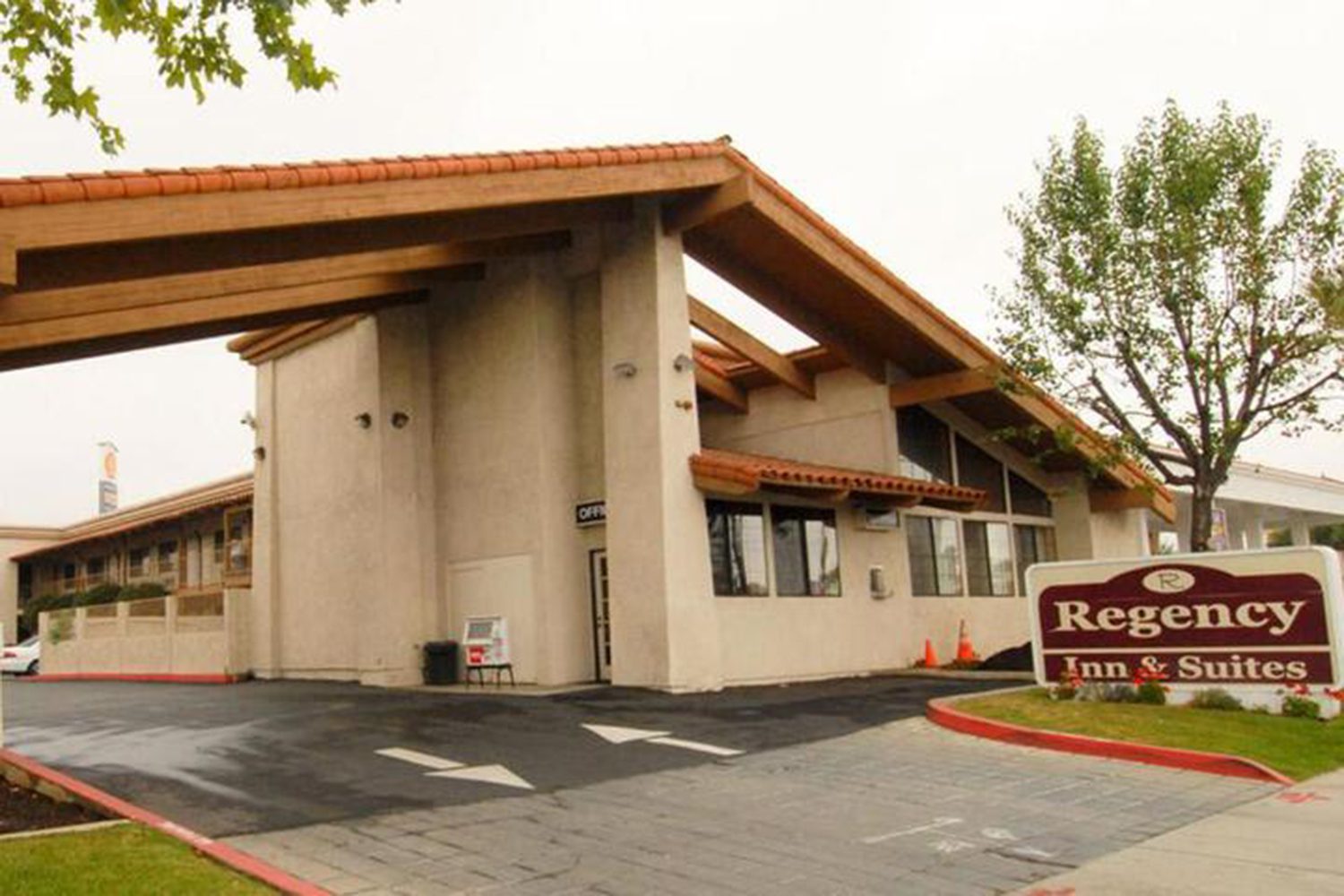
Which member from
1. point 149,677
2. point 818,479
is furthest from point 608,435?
point 149,677

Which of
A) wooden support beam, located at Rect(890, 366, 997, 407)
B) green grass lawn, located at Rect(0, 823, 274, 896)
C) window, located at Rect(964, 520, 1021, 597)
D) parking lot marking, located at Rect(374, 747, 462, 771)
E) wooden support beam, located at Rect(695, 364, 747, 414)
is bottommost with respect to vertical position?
parking lot marking, located at Rect(374, 747, 462, 771)

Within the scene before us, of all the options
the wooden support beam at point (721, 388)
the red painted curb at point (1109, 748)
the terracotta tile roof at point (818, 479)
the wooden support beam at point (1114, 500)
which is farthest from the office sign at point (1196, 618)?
the wooden support beam at point (1114, 500)

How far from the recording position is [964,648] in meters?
21.0

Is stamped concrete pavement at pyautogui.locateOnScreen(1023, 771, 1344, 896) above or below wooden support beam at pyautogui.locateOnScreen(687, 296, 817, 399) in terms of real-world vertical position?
below

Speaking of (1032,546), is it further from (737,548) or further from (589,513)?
(589,513)

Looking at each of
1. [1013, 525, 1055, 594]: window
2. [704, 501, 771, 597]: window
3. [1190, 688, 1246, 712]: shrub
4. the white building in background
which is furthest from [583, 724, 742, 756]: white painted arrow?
the white building in background

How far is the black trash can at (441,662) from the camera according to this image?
1850 centimetres

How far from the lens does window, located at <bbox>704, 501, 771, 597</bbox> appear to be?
55.7 ft

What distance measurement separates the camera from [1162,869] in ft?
21.7

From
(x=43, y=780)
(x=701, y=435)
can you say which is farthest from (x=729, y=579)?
(x=43, y=780)

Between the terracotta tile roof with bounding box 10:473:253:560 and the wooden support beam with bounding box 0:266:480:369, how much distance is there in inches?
477

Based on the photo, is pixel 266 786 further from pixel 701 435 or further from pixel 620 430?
pixel 701 435

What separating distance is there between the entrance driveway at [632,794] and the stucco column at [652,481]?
1.37 metres

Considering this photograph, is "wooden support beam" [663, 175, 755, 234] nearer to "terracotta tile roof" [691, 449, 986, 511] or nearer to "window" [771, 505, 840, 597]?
"terracotta tile roof" [691, 449, 986, 511]
